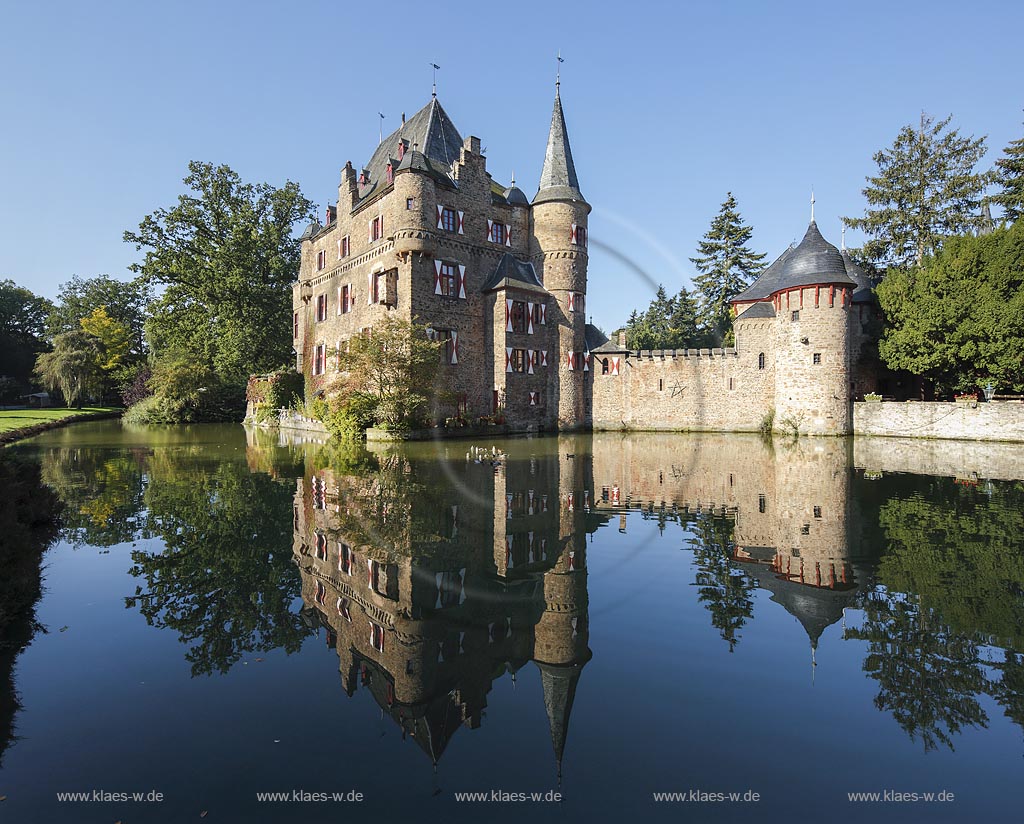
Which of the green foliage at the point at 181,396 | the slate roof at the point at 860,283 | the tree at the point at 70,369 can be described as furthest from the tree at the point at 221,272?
the slate roof at the point at 860,283

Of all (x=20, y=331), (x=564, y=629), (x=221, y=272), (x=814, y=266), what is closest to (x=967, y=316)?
(x=814, y=266)

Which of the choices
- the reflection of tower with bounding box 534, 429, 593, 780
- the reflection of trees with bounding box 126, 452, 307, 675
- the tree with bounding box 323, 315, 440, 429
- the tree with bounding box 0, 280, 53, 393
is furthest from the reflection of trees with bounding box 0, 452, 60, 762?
the tree with bounding box 0, 280, 53, 393

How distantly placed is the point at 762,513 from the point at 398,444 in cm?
1475

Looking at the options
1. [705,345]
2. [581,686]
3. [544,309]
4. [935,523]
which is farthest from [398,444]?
[705,345]

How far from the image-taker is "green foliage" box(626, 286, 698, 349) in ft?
147

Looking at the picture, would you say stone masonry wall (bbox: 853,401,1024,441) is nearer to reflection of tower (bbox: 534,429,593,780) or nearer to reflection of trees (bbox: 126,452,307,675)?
reflection of tower (bbox: 534,429,593,780)

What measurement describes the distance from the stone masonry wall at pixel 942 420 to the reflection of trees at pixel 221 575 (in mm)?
25215

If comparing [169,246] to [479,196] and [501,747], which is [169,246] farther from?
[501,747]

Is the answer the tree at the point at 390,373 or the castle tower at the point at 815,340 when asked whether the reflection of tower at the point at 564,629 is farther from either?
the castle tower at the point at 815,340

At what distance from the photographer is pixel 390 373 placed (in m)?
23.3

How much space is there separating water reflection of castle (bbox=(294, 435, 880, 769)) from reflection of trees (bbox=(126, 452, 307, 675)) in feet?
0.97

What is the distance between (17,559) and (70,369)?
44.9 meters

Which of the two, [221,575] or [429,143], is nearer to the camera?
[221,575]

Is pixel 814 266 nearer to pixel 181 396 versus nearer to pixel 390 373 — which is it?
pixel 390 373
